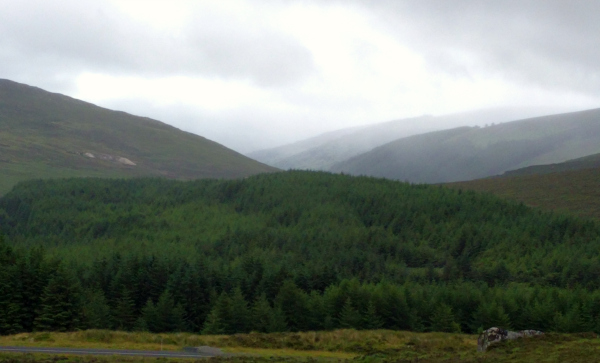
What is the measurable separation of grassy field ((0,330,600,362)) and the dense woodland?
37.1 ft

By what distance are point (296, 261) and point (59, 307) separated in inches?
2826

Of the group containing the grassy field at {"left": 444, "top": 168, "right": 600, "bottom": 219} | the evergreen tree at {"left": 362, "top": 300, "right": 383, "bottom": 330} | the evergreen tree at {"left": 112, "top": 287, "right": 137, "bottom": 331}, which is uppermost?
the grassy field at {"left": 444, "top": 168, "right": 600, "bottom": 219}

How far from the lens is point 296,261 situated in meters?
121

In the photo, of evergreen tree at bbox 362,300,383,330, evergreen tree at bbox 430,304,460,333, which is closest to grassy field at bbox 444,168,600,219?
evergreen tree at bbox 430,304,460,333

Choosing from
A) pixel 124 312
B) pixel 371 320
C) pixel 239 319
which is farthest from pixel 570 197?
pixel 124 312

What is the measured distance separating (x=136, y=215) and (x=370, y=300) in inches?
4951

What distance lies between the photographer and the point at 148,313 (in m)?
67.2

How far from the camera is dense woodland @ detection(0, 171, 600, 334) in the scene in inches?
2458

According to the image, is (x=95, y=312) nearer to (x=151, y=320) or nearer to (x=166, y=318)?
(x=151, y=320)

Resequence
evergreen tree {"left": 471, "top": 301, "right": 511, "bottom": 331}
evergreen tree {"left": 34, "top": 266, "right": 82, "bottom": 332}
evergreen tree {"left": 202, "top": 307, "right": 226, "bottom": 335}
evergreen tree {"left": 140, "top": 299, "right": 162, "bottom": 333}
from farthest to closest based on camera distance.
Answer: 1. evergreen tree {"left": 140, "top": 299, "right": 162, "bottom": 333}
2. evergreen tree {"left": 471, "top": 301, "right": 511, "bottom": 331}
3. evergreen tree {"left": 202, "top": 307, "right": 226, "bottom": 335}
4. evergreen tree {"left": 34, "top": 266, "right": 82, "bottom": 332}

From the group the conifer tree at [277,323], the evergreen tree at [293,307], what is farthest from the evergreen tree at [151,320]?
the conifer tree at [277,323]

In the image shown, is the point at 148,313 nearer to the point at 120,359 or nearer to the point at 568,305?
the point at 120,359

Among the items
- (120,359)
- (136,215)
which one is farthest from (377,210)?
(120,359)

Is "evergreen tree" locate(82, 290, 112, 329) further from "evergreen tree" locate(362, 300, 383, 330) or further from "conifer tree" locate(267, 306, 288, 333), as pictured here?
"evergreen tree" locate(362, 300, 383, 330)
